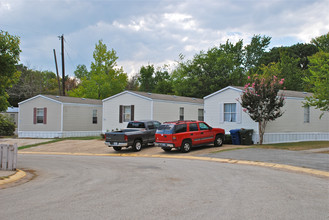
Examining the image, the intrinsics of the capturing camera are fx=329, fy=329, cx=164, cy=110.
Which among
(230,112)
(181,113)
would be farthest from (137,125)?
(181,113)

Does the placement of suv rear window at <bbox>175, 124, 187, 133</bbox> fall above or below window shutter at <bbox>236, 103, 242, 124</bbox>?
below

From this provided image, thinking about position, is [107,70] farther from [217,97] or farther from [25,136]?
[217,97]

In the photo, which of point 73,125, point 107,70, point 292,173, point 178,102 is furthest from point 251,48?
point 292,173

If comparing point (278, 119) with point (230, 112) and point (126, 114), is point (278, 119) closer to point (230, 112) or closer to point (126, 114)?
point (230, 112)

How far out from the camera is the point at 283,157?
1528cm

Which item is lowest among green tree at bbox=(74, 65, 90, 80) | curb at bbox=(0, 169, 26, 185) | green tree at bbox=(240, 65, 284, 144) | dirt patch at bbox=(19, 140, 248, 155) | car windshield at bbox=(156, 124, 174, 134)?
dirt patch at bbox=(19, 140, 248, 155)

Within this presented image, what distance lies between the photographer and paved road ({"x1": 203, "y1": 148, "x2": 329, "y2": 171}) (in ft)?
43.9

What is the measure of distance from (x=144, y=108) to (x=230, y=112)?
7.47 metres

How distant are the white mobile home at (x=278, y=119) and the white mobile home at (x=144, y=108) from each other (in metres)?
4.31

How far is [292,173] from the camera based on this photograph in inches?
455

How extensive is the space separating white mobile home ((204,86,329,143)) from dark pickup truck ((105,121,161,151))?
506 cm

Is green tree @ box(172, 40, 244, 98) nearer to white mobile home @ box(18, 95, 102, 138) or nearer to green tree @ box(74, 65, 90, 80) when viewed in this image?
white mobile home @ box(18, 95, 102, 138)

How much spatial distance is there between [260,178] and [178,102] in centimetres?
1940

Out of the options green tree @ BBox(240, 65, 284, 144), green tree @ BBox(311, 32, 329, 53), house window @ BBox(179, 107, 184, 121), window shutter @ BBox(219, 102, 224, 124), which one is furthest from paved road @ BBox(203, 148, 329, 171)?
green tree @ BBox(311, 32, 329, 53)
